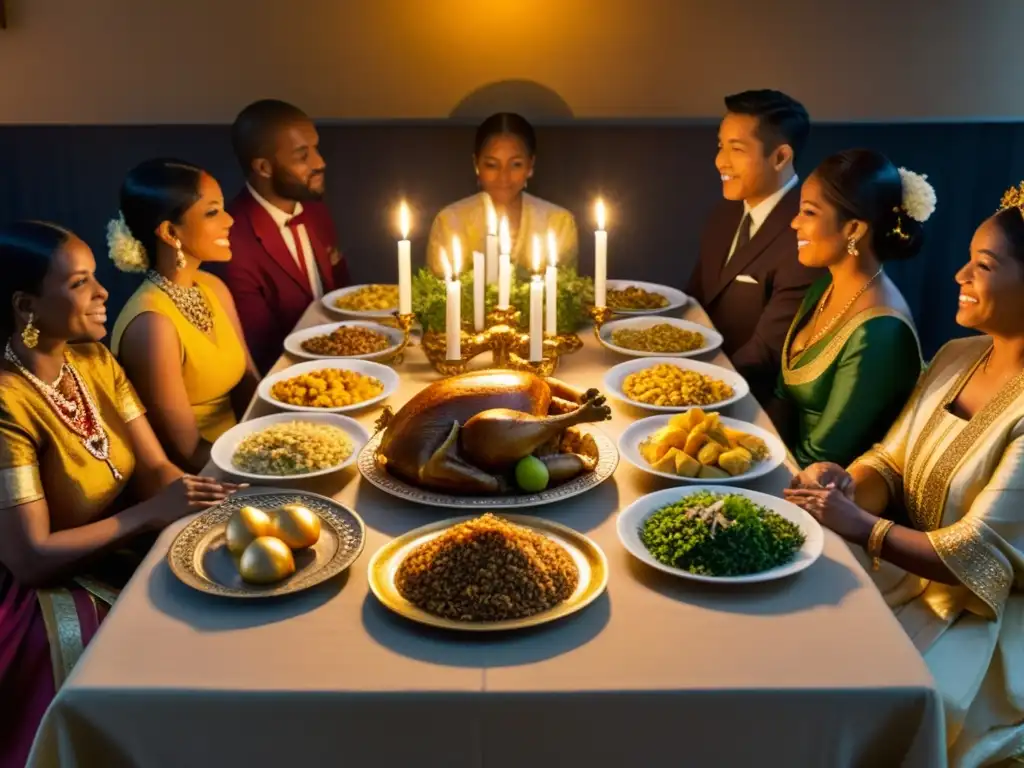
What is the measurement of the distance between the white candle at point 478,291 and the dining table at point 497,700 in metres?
1.34

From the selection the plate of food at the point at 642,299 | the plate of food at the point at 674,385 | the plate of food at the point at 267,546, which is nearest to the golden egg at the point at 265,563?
the plate of food at the point at 267,546

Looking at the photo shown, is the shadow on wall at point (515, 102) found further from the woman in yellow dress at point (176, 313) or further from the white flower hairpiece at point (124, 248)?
the white flower hairpiece at point (124, 248)

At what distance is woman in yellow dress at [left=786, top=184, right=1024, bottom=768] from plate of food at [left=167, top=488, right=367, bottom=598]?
796mm

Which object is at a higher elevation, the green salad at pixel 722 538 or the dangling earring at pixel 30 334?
the dangling earring at pixel 30 334

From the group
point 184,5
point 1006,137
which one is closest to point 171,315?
point 184,5

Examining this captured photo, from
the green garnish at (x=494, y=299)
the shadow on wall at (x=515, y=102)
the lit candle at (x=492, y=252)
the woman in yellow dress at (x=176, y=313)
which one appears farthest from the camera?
the shadow on wall at (x=515, y=102)

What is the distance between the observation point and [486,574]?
5.03ft

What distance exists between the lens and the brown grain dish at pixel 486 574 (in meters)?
1.50

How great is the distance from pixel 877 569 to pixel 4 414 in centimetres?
169

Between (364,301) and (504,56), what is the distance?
1753mm

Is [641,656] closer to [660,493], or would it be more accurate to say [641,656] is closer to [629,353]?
[660,493]

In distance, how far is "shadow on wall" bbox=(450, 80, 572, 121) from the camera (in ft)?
15.1

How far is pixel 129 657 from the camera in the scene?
143cm

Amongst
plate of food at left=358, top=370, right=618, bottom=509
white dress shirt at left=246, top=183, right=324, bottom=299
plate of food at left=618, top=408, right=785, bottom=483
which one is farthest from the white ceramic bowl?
white dress shirt at left=246, top=183, right=324, bottom=299
